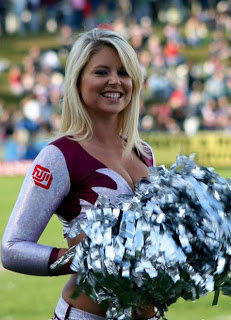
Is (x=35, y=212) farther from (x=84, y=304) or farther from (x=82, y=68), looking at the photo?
(x=82, y=68)

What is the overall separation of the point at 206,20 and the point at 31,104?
727 centimetres

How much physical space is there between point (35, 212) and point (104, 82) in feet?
1.56

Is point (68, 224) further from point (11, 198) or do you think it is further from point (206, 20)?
point (206, 20)

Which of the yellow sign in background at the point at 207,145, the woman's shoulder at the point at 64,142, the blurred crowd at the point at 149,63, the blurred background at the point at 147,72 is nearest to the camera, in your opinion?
the woman's shoulder at the point at 64,142

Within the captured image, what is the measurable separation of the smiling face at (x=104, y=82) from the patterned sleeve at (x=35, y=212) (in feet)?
0.77

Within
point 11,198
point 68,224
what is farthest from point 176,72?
point 68,224

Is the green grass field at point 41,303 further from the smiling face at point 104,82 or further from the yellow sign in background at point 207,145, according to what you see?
the yellow sign in background at point 207,145

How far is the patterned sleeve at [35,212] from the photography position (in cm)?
248

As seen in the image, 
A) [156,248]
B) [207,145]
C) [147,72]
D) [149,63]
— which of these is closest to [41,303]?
[156,248]

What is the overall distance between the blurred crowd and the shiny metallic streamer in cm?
1461

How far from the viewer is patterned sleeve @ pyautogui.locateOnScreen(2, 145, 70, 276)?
8.15 ft

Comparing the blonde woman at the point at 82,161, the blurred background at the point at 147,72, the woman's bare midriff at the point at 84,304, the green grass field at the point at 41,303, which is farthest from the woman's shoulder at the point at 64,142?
the blurred background at the point at 147,72

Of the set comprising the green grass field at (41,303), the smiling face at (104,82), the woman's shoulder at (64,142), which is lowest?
the green grass field at (41,303)

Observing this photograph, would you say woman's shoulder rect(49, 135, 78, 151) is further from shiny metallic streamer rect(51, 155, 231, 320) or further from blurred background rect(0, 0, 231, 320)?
blurred background rect(0, 0, 231, 320)
